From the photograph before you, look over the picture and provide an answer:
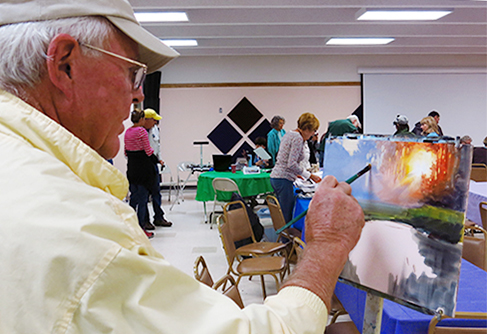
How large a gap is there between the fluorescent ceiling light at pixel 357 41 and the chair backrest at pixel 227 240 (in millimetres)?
6371

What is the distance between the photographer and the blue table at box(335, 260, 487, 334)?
1.34 meters

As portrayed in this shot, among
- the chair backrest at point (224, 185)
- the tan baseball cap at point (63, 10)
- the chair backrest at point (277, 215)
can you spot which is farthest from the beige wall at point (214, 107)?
the tan baseball cap at point (63, 10)

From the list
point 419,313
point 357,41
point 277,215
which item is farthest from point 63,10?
point 357,41

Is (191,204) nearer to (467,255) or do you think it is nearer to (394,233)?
(467,255)

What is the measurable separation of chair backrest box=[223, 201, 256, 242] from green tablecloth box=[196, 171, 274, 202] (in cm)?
194

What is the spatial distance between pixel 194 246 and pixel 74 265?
165 inches

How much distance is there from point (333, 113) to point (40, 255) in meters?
9.83


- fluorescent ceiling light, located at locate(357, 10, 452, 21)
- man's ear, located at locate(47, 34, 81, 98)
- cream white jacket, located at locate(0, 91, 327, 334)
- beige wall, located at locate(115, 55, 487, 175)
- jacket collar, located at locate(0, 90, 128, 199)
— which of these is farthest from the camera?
beige wall, located at locate(115, 55, 487, 175)

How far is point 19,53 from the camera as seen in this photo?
0.67m

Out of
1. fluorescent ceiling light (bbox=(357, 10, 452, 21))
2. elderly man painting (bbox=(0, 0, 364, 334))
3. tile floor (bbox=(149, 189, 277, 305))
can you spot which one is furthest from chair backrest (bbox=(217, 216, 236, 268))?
fluorescent ceiling light (bbox=(357, 10, 452, 21))

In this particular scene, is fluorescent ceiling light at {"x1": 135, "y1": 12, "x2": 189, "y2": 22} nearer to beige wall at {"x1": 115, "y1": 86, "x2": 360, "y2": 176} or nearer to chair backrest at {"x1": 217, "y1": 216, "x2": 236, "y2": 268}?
beige wall at {"x1": 115, "y1": 86, "x2": 360, "y2": 176}

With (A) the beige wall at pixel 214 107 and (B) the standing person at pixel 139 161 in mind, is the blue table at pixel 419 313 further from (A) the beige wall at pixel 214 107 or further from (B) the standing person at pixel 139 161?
(A) the beige wall at pixel 214 107

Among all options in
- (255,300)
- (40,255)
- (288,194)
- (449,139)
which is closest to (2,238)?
(40,255)

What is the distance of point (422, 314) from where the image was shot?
138cm
